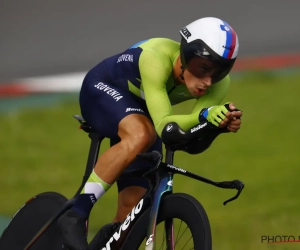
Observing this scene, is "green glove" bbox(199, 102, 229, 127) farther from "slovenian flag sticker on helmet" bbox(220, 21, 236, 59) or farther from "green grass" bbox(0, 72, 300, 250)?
"green grass" bbox(0, 72, 300, 250)

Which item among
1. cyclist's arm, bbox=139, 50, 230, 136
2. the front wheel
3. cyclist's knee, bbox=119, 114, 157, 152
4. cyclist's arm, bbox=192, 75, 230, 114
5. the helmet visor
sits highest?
the helmet visor

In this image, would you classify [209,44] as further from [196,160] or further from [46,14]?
[46,14]

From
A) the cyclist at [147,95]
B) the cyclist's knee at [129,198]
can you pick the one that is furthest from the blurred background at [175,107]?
the cyclist at [147,95]

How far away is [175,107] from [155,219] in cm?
612

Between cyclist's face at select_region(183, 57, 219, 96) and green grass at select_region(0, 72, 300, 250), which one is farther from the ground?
cyclist's face at select_region(183, 57, 219, 96)

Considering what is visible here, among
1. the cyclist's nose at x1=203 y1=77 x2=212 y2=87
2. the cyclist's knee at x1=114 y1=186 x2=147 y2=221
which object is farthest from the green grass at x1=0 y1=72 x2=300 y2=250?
the cyclist's nose at x1=203 y1=77 x2=212 y2=87

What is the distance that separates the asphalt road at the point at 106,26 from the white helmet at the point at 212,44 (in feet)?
26.0

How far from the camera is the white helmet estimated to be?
467 cm

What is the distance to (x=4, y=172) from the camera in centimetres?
861

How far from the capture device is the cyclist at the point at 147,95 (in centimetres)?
468

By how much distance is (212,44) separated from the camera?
4660 millimetres

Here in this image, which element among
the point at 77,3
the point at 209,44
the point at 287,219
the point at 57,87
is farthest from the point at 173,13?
the point at 209,44

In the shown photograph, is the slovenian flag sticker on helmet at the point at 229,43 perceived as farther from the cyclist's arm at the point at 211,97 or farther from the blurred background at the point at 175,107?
the blurred background at the point at 175,107

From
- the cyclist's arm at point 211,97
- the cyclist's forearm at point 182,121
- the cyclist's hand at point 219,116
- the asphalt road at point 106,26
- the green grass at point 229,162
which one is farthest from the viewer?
the asphalt road at point 106,26
